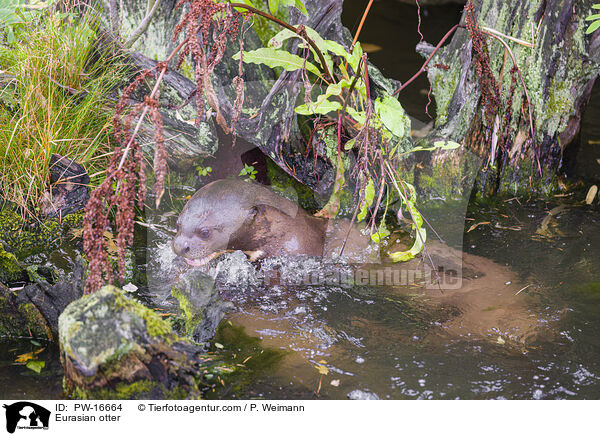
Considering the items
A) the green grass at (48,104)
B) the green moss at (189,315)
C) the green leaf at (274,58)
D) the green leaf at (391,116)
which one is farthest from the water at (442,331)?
the green leaf at (274,58)

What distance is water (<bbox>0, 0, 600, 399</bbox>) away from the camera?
6.66 ft

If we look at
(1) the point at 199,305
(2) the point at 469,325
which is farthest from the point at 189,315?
(2) the point at 469,325

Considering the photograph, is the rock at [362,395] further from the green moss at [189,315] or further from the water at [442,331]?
the green moss at [189,315]

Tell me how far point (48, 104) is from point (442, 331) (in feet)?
8.96

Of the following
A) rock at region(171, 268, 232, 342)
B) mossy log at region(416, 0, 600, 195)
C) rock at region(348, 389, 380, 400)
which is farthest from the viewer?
mossy log at region(416, 0, 600, 195)

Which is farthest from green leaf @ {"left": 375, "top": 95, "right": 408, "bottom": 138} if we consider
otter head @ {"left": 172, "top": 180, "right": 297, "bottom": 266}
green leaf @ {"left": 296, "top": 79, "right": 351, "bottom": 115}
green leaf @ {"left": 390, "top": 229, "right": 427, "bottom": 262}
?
otter head @ {"left": 172, "top": 180, "right": 297, "bottom": 266}

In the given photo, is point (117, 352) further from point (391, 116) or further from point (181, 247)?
point (391, 116)

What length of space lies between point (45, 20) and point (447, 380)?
346 centimetres

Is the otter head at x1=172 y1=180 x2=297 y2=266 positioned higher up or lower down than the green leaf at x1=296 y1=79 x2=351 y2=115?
lower down

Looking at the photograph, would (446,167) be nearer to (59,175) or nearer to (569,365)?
(569,365)

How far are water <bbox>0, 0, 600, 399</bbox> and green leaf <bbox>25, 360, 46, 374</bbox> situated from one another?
2cm

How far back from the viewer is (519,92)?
3820mm
